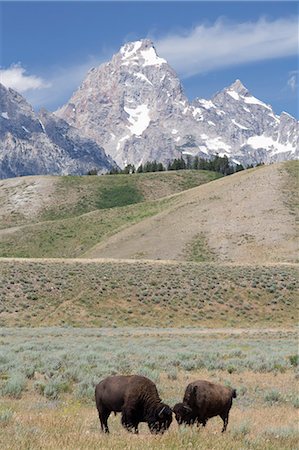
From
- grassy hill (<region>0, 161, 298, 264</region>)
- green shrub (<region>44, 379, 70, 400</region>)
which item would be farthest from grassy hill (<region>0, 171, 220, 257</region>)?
green shrub (<region>44, 379, 70, 400</region>)

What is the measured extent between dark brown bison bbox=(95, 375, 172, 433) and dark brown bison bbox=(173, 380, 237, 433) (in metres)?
0.65

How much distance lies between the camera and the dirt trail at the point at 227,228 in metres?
76.1

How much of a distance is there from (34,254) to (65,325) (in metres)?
56.1

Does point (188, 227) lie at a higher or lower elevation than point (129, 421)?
higher

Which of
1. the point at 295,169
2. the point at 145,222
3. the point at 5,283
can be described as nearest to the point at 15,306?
the point at 5,283

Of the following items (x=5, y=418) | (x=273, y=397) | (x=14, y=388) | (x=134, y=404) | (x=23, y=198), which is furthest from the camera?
(x=23, y=198)

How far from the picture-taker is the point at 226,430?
1223cm

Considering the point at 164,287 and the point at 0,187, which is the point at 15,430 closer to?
the point at 164,287

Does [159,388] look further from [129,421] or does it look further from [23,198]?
[23,198]

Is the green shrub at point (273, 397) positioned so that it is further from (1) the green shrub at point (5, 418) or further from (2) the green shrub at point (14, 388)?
(1) the green shrub at point (5, 418)

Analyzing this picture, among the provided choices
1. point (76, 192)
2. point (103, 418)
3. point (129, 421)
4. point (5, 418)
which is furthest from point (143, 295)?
point (76, 192)

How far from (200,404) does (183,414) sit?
1.39 ft

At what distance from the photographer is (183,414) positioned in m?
11.5

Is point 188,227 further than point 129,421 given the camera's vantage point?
Yes
